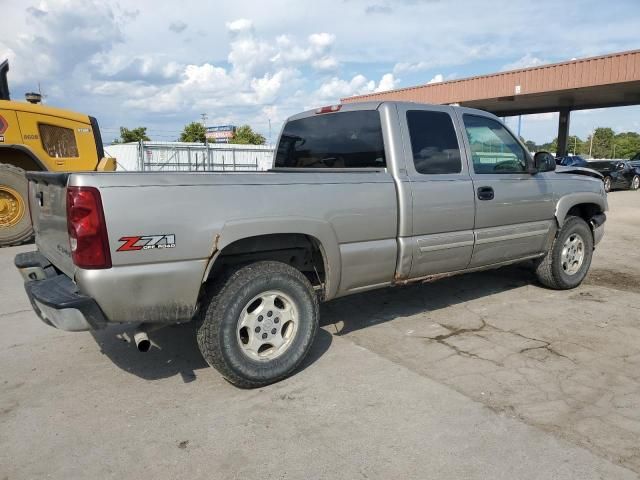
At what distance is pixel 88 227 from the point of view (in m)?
2.87

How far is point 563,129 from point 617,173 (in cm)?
1031

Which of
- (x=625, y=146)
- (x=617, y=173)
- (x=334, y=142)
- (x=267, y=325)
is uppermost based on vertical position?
(x=334, y=142)

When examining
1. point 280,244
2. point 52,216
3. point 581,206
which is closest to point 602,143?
point 581,206

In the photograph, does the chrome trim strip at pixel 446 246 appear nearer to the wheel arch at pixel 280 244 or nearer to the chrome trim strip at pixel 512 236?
the chrome trim strip at pixel 512 236

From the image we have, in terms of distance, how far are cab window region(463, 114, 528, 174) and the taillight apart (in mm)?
3270

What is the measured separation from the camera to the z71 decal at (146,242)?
2.93 meters

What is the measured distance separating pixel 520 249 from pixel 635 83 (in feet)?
62.8

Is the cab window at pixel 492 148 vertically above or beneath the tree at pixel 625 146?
above

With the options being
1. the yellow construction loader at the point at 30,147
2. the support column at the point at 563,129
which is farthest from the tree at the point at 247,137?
the yellow construction loader at the point at 30,147

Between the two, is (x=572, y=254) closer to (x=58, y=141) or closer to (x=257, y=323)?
(x=257, y=323)

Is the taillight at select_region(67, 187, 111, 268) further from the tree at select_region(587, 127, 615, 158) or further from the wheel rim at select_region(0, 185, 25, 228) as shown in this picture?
the tree at select_region(587, 127, 615, 158)

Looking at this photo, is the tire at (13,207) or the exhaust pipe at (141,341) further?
the tire at (13,207)

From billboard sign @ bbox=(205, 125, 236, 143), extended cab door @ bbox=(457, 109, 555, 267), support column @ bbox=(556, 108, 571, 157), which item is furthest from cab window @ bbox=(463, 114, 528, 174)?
billboard sign @ bbox=(205, 125, 236, 143)

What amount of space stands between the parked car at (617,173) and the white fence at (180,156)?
1453 cm
